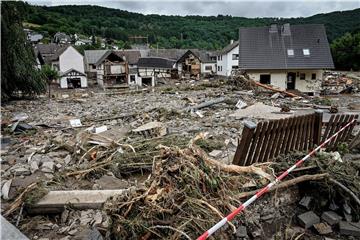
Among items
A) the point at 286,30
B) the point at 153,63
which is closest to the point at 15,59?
the point at 286,30

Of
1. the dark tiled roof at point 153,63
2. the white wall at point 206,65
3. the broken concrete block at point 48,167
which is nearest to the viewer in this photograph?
the broken concrete block at point 48,167

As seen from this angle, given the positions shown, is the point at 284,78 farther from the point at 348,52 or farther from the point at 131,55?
the point at 131,55

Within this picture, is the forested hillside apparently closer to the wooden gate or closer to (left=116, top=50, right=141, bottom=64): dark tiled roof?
(left=116, top=50, right=141, bottom=64): dark tiled roof

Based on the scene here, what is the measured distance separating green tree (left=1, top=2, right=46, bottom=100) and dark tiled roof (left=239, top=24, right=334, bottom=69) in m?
15.1

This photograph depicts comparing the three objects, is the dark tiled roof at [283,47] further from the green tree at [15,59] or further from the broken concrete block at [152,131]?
the broken concrete block at [152,131]

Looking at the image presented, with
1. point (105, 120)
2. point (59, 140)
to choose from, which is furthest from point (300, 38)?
point (59, 140)

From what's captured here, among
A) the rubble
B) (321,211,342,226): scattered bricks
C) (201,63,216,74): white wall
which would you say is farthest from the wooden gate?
(201,63,216,74): white wall

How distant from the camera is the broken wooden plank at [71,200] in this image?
3.54 m

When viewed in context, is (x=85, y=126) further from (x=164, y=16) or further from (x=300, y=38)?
(x=164, y=16)

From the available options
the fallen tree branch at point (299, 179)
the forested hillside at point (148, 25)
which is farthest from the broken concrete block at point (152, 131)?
the forested hillside at point (148, 25)

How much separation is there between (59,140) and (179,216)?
16.6ft

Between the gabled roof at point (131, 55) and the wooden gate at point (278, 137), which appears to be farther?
the gabled roof at point (131, 55)

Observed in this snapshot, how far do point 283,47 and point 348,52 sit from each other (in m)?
21.4

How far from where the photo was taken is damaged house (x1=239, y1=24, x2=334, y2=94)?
76.4 ft
